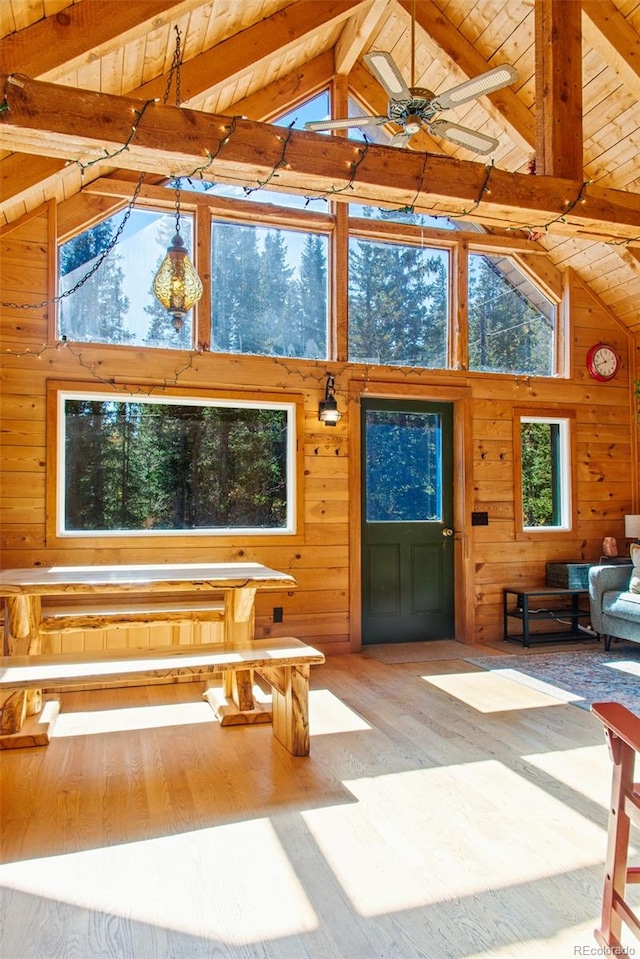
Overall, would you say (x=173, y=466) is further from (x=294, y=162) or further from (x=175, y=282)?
(x=294, y=162)

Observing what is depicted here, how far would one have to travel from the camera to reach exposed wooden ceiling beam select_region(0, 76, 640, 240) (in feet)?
9.22

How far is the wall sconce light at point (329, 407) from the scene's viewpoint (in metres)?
5.21

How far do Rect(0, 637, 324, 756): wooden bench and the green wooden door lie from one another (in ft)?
7.07

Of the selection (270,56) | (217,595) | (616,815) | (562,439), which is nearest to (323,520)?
(217,595)

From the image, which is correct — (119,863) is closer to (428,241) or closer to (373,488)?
(373,488)

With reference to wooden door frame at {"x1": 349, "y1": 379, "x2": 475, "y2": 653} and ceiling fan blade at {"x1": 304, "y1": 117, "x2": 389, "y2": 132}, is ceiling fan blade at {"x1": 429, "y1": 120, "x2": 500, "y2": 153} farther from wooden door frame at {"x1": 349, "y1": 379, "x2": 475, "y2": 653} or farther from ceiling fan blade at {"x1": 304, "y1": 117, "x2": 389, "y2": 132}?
wooden door frame at {"x1": 349, "y1": 379, "x2": 475, "y2": 653}

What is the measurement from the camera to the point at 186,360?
498 cm

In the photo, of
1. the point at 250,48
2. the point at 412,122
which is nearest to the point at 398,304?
the point at 250,48

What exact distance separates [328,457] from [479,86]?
2938mm

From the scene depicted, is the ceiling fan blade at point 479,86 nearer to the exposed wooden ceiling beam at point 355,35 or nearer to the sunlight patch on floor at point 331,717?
the exposed wooden ceiling beam at point 355,35

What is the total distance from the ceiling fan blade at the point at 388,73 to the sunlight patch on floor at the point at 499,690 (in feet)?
10.6

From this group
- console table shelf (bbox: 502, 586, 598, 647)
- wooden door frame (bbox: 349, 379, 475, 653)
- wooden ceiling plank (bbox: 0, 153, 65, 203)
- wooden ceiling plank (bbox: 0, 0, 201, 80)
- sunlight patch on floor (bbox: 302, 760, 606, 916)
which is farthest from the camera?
console table shelf (bbox: 502, 586, 598, 647)

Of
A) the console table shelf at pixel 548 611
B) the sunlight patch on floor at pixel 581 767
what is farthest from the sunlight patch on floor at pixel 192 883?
the console table shelf at pixel 548 611

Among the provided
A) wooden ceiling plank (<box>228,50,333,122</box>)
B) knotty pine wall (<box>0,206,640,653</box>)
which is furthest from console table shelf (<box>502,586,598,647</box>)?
wooden ceiling plank (<box>228,50,333,122</box>)
